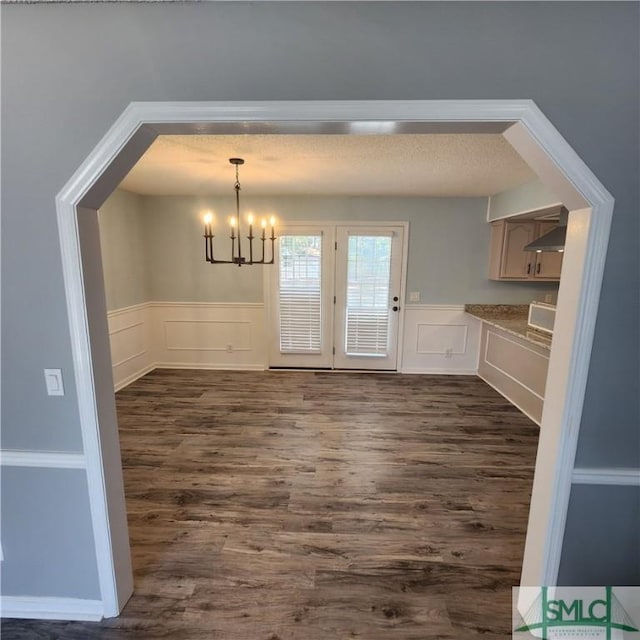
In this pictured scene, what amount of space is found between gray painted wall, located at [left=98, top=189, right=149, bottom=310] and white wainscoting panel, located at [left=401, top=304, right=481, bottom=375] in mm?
3731

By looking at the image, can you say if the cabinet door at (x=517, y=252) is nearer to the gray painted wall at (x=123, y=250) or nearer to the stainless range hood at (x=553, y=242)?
the stainless range hood at (x=553, y=242)

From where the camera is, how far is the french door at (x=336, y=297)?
452 centimetres

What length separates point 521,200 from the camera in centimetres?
358

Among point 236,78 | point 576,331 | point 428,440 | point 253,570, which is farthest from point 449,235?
point 253,570

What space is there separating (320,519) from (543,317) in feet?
9.35

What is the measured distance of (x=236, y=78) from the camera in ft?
3.67

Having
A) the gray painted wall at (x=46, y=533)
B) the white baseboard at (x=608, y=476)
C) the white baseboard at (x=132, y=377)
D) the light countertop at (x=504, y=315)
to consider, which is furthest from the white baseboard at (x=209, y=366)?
the white baseboard at (x=608, y=476)

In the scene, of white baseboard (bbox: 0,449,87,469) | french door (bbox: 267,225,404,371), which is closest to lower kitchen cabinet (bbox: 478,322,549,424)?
french door (bbox: 267,225,404,371)

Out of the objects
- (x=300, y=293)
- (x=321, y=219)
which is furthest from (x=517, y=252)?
(x=300, y=293)

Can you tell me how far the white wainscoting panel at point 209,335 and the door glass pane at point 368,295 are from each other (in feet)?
4.33

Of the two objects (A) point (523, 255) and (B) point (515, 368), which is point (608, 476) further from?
(A) point (523, 255)

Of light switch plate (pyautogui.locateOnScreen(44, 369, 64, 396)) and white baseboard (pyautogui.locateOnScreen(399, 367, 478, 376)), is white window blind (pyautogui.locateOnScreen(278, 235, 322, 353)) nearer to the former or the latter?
white baseboard (pyautogui.locateOnScreen(399, 367, 478, 376))

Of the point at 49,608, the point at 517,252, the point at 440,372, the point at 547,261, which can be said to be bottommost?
the point at 49,608

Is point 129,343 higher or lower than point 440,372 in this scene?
higher
